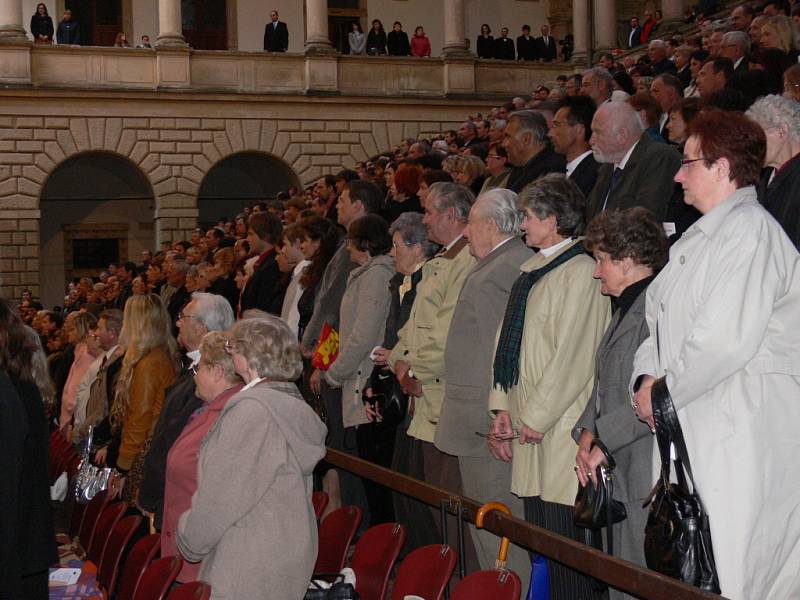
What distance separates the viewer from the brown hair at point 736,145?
364 cm

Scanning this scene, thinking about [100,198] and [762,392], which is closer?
[762,392]

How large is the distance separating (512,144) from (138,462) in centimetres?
279

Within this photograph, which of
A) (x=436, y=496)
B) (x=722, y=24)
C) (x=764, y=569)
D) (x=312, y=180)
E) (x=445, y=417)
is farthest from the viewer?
(x=312, y=180)

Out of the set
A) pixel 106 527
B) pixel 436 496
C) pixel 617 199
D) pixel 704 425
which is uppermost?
pixel 617 199

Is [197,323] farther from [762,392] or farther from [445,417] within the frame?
[762,392]

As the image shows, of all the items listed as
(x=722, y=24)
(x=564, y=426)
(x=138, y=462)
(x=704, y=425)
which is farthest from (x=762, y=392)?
(x=722, y=24)

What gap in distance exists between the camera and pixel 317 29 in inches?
A: 992

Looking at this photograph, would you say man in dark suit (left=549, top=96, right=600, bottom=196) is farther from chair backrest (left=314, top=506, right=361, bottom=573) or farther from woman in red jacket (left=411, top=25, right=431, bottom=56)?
woman in red jacket (left=411, top=25, right=431, bottom=56)

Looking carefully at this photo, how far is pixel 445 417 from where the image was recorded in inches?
207

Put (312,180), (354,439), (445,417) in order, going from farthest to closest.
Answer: (312,180) → (354,439) → (445,417)

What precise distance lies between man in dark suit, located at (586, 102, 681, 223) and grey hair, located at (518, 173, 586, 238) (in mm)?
682

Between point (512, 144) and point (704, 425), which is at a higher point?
point (512, 144)

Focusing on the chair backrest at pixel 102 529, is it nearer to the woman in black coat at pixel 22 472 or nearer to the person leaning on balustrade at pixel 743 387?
the woman in black coat at pixel 22 472

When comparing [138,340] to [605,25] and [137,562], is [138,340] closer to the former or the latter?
[137,562]
